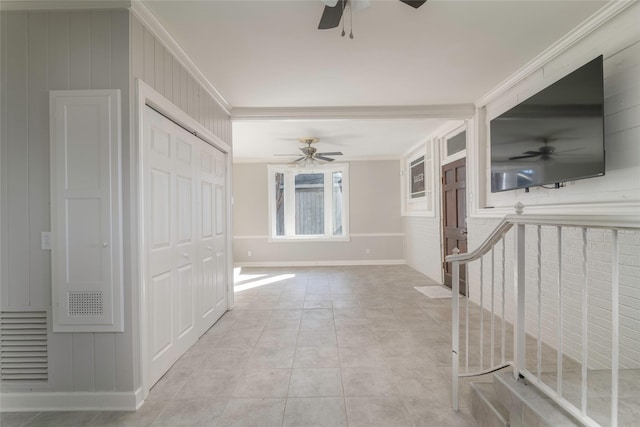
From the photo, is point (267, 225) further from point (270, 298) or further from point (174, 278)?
point (174, 278)

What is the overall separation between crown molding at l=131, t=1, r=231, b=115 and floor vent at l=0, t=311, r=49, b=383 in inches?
84.2

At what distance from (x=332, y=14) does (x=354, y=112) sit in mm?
2144

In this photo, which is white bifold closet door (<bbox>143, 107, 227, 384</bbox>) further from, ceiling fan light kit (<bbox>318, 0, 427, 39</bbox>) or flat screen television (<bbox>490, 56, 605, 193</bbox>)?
flat screen television (<bbox>490, 56, 605, 193</bbox>)

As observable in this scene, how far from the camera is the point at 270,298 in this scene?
454 centimetres

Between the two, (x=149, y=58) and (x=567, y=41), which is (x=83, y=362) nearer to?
(x=149, y=58)

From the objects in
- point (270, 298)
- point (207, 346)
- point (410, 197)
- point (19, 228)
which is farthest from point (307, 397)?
point (410, 197)

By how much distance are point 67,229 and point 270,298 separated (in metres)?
3.00

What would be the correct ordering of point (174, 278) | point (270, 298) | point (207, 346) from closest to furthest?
point (174, 278) → point (207, 346) → point (270, 298)

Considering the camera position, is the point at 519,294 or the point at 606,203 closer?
the point at 519,294

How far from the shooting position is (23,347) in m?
1.99

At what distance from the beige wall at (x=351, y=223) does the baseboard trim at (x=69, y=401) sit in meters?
5.32

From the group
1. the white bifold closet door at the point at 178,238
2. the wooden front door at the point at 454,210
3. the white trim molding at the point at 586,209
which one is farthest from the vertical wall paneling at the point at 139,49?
the wooden front door at the point at 454,210

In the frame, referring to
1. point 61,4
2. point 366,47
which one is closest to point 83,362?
point 61,4

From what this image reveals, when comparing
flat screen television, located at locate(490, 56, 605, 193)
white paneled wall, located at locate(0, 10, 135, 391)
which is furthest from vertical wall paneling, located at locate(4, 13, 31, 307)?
flat screen television, located at locate(490, 56, 605, 193)
